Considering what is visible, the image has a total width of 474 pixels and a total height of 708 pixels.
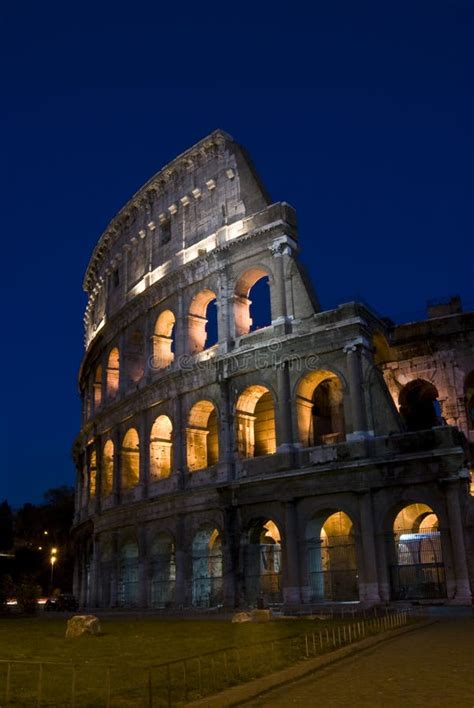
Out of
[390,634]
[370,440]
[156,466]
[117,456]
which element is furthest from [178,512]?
[390,634]

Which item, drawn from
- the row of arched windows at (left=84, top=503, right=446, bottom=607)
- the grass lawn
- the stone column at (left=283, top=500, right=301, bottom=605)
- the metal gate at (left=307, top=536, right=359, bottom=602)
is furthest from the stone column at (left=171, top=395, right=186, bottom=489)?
the grass lawn

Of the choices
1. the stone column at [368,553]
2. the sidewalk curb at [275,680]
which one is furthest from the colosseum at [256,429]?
the sidewalk curb at [275,680]

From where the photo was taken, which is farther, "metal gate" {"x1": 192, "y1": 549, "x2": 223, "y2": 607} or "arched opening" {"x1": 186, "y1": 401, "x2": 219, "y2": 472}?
"arched opening" {"x1": 186, "y1": 401, "x2": 219, "y2": 472}

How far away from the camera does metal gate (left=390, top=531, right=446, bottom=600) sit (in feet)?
71.3

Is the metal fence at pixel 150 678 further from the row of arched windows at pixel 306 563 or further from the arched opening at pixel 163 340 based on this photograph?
the arched opening at pixel 163 340

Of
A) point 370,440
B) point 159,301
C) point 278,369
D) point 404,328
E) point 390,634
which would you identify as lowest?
point 390,634

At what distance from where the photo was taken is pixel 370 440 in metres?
23.5

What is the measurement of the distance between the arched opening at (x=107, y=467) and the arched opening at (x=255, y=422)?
8.54 metres

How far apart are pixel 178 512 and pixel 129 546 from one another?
17.0 ft

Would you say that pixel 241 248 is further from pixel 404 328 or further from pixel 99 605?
pixel 99 605

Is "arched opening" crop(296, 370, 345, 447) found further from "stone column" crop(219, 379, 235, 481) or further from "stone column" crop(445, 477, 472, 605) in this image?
"stone column" crop(445, 477, 472, 605)

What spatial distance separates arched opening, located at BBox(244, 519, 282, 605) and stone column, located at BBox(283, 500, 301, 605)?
104 cm

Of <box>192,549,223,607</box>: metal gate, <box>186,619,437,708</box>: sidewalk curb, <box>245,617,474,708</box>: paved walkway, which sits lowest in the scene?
<box>245,617,474,708</box>: paved walkway

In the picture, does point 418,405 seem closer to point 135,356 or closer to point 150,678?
point 135,356
